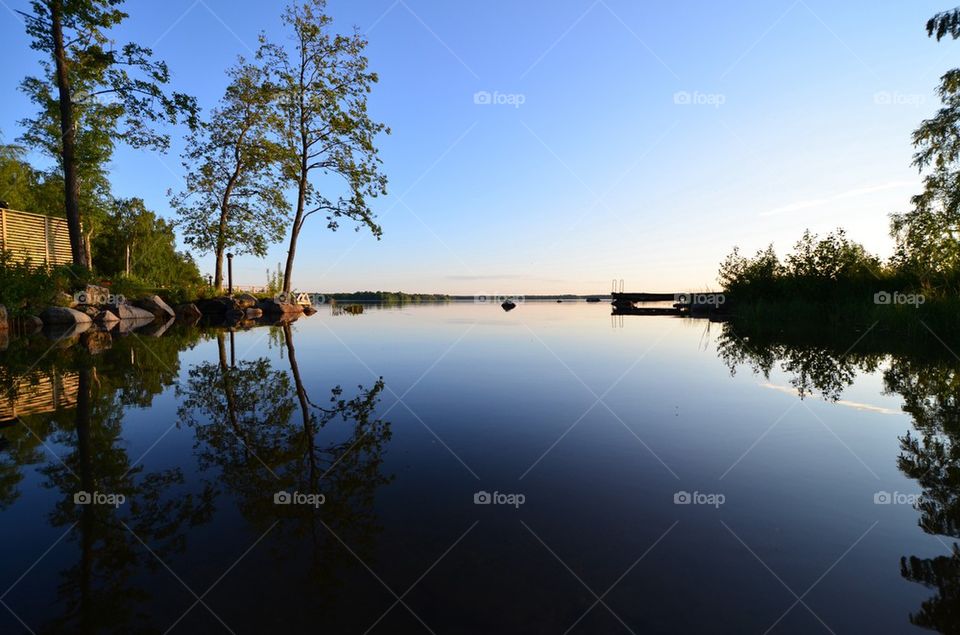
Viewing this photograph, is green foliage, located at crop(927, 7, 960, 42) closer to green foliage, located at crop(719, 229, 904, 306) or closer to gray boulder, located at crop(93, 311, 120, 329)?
green foliage, located at crop(719, 229, 904, 306)

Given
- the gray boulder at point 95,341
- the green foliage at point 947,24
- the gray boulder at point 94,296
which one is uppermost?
the green foliage at point 947,24

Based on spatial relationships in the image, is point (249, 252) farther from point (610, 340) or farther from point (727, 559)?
point (727, 559)

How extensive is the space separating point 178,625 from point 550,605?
2163mm

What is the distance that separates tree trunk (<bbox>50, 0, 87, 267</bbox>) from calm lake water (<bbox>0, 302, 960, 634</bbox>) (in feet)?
62.0

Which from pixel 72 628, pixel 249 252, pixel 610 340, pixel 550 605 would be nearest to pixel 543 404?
pixel 550 605

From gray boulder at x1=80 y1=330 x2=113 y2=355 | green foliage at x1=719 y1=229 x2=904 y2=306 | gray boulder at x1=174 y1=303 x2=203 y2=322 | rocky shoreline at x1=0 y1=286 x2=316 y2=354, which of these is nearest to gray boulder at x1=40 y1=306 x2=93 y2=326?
rocky shoreline at x1=0 y1=286 x2=316 y2=354

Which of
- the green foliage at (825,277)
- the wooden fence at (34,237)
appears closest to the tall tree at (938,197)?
the green foliage at (825,277)

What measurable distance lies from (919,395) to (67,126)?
34.4m

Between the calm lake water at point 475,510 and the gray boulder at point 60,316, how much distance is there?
16384 millimetres

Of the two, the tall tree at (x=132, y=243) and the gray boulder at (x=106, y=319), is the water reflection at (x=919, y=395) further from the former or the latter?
the tall tree at (x=132, y=243)

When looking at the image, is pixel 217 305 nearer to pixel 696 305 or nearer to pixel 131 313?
pixel 131 313

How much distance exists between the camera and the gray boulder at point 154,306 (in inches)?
1109

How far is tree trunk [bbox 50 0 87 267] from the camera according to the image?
21.4 meters

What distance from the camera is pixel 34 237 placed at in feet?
96.1
